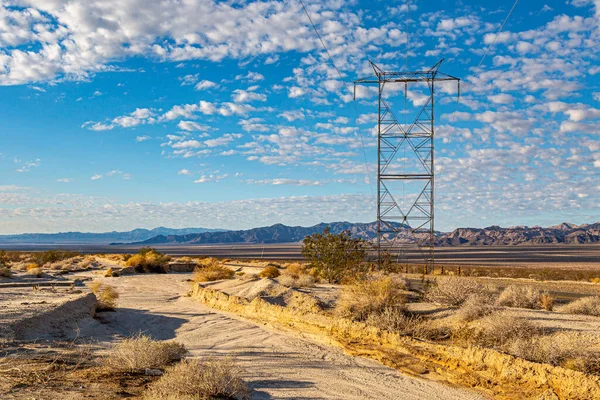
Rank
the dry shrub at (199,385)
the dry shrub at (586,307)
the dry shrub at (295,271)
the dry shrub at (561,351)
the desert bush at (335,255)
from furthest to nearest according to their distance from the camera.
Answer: the dry shrub at (295,271), the desert bush at (335,255), the dry shrub at (586,307), the dry shrub at (561,351), the dry shrub at (199,385)

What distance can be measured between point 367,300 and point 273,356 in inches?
175

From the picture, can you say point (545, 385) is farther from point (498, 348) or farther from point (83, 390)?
point (83, 390)

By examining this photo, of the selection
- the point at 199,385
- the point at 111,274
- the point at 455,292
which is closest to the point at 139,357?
the point at 199,385

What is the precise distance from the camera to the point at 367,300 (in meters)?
17.2

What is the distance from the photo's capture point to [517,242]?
18138 centimetres

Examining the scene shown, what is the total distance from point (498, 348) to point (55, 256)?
6019 cm

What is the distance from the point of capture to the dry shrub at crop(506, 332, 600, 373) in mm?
10953

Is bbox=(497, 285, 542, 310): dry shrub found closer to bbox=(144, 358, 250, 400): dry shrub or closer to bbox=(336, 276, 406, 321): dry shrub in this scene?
bbox=(336, 276, 406, 321): dry shrub

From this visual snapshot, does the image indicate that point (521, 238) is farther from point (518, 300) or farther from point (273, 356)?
point (273, 356)

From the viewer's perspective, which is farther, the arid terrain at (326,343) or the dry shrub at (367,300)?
the dry shrub at (367,300)

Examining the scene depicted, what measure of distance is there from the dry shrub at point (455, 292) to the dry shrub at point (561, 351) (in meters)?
5.14

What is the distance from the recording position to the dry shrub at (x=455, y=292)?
1798cm

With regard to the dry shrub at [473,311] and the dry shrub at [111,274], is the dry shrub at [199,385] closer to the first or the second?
the dry shrub at [473,311]

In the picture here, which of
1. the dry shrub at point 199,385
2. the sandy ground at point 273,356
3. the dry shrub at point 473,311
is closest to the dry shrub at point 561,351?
the sandy ground at point 273,356
